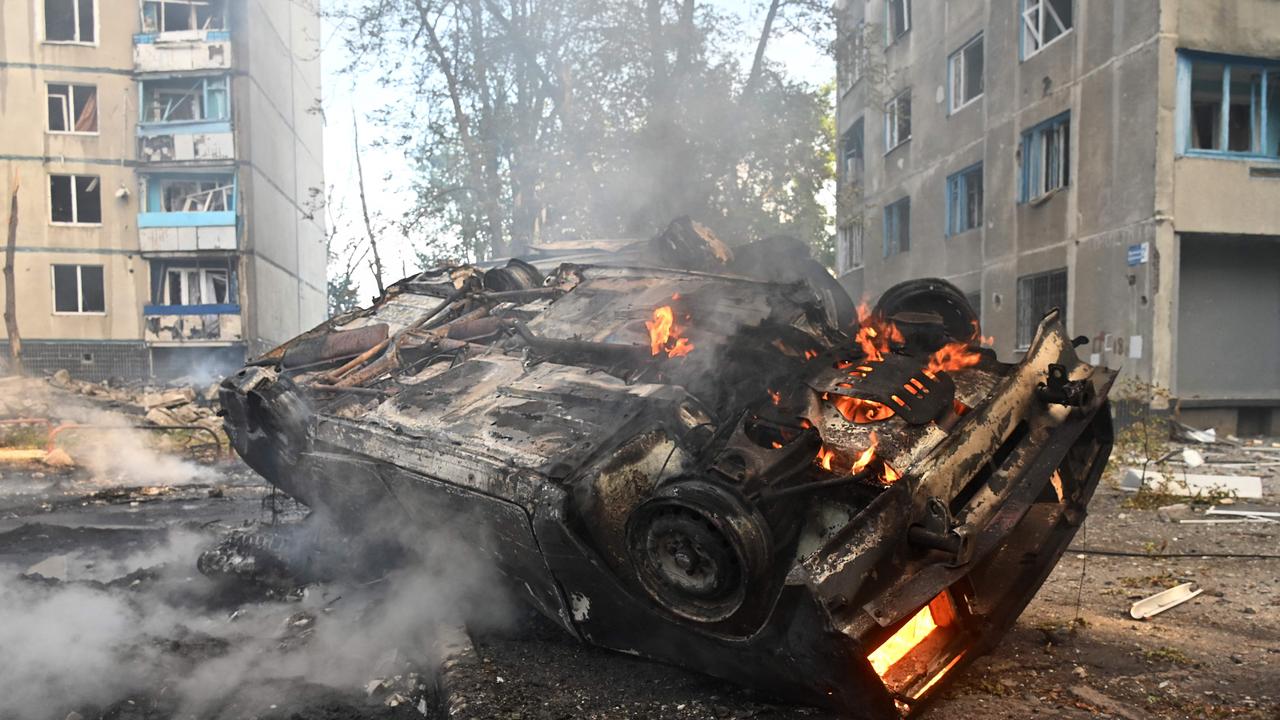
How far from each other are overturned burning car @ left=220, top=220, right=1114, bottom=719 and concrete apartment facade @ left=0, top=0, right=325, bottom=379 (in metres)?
21.9

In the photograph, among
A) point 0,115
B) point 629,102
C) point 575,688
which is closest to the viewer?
point 575,688

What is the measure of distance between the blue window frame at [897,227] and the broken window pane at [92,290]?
67.3 ft

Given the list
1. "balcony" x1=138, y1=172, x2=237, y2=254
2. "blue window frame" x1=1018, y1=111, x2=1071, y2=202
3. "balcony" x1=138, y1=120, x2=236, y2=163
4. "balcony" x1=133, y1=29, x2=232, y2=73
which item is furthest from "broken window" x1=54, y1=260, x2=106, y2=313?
"blue window frame" x1=1018, y1=111, x2=1071, y2=202

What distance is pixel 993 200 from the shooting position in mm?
14922

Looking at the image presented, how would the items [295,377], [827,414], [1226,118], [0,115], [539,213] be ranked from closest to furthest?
1. [827,414]
2. [295,377]
3. [1226,118]
4. [539,213]
5. [0,115]

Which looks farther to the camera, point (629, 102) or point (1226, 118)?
point (629, 102)

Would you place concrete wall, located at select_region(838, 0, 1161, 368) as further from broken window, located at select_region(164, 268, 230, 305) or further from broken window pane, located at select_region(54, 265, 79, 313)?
broken window pane, located at select_region(54, 265, 79, 313)

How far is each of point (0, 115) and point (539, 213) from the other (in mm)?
15703

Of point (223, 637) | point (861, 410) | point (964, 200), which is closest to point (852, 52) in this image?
point (964, 200)

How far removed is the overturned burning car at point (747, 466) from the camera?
288cm

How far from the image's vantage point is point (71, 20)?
24062mm

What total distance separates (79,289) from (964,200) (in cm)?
2252

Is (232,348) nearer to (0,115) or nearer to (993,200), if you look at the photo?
(0,115)

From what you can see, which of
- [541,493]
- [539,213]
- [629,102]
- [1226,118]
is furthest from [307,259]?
[541,493]
